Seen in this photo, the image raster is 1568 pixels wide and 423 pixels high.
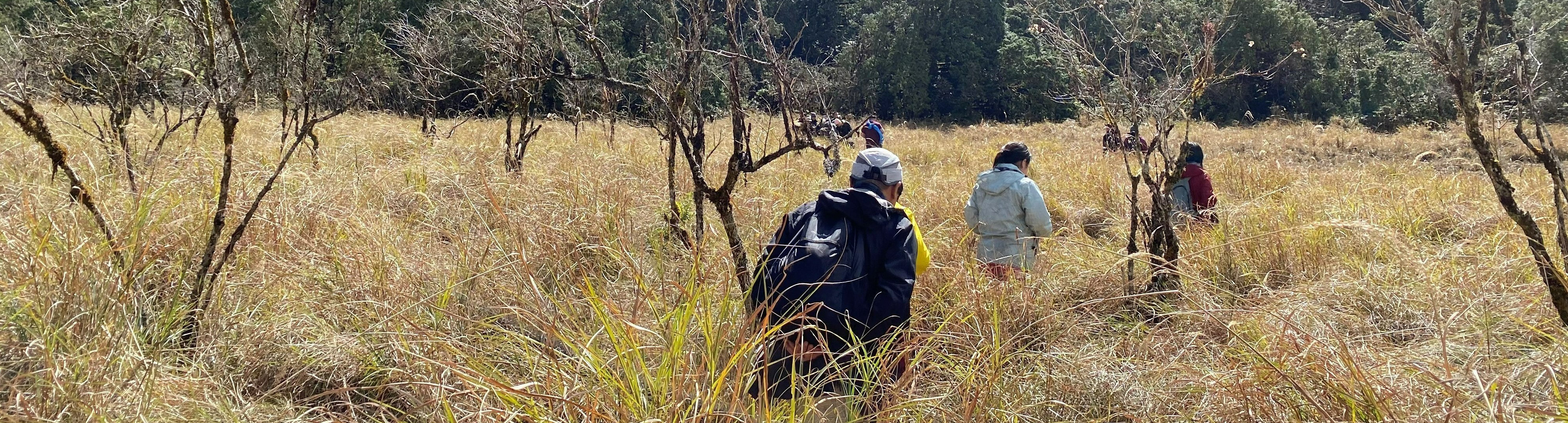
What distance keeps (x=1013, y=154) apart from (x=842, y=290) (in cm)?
207

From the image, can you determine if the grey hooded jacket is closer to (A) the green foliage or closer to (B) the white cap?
(B) the white cap

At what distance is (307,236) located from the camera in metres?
3.76

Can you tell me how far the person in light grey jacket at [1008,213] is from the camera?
3.89 meters

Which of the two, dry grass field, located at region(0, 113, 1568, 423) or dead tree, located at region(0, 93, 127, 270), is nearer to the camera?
dry grass field, located at region(0, 113, 1568, 423)

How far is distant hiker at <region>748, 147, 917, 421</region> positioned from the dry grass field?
6.0 inches

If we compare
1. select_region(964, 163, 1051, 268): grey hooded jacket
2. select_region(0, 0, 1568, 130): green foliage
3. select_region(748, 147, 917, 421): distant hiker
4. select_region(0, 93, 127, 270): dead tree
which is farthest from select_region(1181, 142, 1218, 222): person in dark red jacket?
select_region(0, 0, 1568, 130): green foliage

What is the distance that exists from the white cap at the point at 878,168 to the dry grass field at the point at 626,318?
486 mm

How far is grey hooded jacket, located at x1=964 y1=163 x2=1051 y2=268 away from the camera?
3.89 meters

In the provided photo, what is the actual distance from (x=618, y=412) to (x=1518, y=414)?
199 centimetres

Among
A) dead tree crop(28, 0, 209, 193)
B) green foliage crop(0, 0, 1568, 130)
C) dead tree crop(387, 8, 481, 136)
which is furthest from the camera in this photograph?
green foliage crop(0, 0, 1568, 130)

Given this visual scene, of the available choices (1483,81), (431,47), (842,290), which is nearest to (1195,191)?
(1483,81)

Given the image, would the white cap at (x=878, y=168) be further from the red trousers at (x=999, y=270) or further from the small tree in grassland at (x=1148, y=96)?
the small tree in grassland at (x=1148, y=96)

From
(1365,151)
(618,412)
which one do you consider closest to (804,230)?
(618,412)

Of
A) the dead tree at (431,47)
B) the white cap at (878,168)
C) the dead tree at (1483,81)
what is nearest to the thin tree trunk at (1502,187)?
the dead tree at (1483,81)
